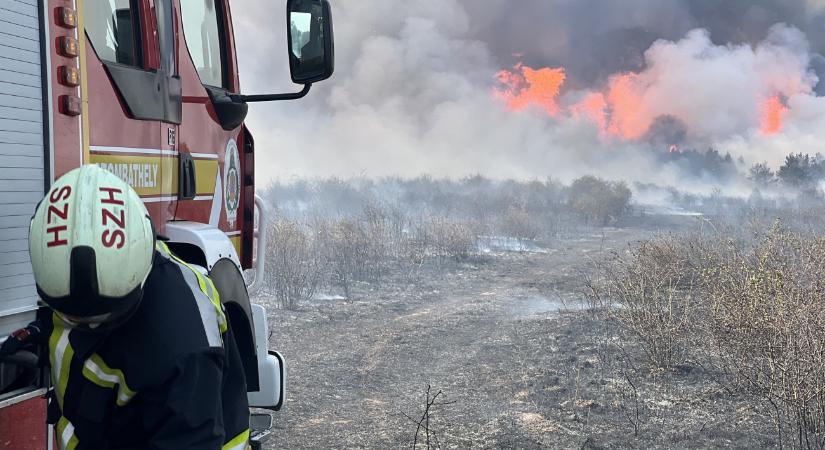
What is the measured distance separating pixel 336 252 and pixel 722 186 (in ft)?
155

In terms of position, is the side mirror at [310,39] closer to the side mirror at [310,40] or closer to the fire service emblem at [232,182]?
the side mirror at [310,40]

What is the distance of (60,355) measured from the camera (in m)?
1.80

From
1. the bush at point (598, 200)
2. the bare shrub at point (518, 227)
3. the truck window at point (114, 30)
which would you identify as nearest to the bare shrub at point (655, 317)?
the truck window at point (114, 30)

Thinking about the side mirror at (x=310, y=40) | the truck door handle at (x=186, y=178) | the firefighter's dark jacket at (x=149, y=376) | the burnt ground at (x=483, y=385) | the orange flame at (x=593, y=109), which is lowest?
the burnt ground at (x=483, y=385)

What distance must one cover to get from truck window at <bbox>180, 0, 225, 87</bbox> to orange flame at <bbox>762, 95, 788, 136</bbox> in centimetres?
5973

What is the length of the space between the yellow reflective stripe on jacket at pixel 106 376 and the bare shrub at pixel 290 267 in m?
8.01

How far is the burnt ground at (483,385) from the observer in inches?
203

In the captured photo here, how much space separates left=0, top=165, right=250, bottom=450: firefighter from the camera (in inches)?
63.6

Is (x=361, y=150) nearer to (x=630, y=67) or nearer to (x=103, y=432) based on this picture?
(x=630, y=67)

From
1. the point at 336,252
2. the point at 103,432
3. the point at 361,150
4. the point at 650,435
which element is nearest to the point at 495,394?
the point at 650,435

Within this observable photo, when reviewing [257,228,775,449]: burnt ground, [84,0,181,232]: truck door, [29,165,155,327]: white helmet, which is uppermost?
[84,0,181,232]: truck door

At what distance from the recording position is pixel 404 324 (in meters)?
9.13

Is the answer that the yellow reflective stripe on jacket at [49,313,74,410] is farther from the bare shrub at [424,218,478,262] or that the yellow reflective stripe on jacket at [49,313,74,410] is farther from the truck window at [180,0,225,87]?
the bare shrub at [424,218,478,262]

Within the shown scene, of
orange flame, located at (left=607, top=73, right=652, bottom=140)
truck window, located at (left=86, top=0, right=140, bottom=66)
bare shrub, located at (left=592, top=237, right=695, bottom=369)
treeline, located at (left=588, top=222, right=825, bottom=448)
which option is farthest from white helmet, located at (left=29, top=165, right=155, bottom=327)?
orange flame, located at (left=607, top=73, right=652, bottom=140)
